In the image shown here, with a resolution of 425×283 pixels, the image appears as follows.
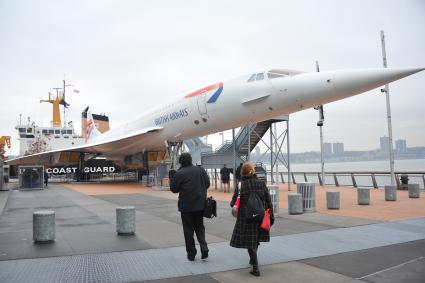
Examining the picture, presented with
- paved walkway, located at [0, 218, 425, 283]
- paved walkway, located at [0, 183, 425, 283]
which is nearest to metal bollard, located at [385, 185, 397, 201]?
paved walkway, located at [0, 183, 425, 283]

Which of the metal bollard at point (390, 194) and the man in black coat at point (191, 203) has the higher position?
the man in black coat at point (191, 203)

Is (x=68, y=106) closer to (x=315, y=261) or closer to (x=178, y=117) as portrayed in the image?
(x=178, y=117)

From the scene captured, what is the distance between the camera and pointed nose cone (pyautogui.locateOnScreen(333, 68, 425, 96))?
1132 cm

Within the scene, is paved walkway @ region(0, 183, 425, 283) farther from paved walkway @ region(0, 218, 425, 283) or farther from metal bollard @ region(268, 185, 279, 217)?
metal bollard @ region(268, 185, 279, 217)

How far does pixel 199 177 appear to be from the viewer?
20.1ft

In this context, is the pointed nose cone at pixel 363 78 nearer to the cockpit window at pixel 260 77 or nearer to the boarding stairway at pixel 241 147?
the cockpit window at pixel 260 77

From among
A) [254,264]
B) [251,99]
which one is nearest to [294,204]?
[254,264]

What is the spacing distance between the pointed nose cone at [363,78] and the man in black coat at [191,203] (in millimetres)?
7869

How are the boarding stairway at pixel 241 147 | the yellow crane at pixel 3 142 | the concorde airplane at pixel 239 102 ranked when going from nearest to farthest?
the concorde airplane at pixel 239 102, the boarding stairway at pixel 241 147, the yellow crane at pixel 3 142

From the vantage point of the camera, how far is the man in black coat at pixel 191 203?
5914 millimetres

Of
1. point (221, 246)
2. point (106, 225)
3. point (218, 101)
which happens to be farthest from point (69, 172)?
point (221, 246)

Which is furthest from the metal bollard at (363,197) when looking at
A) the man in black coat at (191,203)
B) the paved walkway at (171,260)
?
the man in black coat at (191,203)

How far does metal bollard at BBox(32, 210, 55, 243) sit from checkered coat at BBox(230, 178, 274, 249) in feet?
11.8

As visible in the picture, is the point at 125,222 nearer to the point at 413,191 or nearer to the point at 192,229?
the point at 192,229
